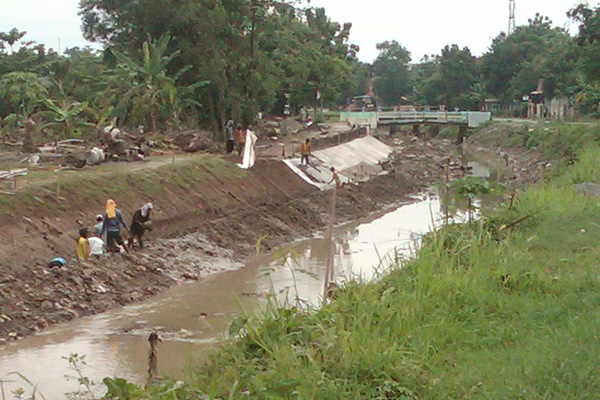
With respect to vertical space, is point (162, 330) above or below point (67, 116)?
below

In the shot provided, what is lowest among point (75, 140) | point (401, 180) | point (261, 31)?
point (401, 180)

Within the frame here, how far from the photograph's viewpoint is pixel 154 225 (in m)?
21.1

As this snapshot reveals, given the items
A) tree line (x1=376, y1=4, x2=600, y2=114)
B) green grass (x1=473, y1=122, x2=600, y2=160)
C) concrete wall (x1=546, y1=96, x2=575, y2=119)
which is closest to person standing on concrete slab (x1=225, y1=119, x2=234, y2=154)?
green grass (x1=473, y1=122, x2=600, y2=160)

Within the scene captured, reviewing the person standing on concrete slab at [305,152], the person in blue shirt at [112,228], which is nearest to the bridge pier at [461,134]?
the person standing on concrete slab at [305,152]

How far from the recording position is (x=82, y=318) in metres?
14.5

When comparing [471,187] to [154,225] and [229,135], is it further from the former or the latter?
[229,135]

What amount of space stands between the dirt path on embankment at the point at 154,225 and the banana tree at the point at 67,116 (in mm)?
3955

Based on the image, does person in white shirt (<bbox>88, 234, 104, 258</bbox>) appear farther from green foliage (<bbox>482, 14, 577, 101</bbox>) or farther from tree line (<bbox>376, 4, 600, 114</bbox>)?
green foliage (<bbox>482, 14, 577, 101</bbox>)

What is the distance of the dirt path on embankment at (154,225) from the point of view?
14891 millimetres

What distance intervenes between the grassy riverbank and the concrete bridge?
170 ft

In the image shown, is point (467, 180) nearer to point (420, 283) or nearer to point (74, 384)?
point (420, 283)

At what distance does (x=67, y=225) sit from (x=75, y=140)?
886 cm

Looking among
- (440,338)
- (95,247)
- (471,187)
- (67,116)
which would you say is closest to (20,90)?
(67,116)

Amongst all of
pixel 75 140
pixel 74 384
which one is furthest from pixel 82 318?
pixel 75 140
